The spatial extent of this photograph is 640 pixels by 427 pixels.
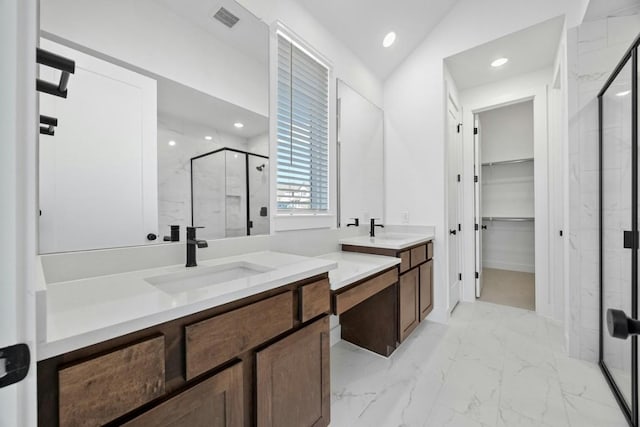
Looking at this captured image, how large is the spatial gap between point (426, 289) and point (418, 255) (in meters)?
0.39

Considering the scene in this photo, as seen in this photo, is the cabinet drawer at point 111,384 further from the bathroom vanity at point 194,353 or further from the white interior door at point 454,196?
the white interior door at point 454,196

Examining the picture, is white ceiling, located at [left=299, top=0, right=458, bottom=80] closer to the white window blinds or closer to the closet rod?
the white window blinds

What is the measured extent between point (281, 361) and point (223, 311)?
34cm

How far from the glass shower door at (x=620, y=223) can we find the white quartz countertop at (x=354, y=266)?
1.19 meters

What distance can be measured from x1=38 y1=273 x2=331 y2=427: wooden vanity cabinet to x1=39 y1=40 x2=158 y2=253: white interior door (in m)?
0.60

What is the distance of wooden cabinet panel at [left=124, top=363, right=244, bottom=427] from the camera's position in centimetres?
69

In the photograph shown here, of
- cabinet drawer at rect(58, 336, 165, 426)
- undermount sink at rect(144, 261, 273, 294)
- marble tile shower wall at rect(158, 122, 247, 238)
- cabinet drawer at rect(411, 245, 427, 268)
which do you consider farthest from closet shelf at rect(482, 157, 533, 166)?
cabinet drawer at rect(58, 336, 165, 426)

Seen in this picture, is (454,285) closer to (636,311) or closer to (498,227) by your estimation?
(636,311)

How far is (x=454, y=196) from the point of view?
3041 mm

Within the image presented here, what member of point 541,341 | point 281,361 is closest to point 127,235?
point 281,361

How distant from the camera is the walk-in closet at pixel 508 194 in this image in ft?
14.3

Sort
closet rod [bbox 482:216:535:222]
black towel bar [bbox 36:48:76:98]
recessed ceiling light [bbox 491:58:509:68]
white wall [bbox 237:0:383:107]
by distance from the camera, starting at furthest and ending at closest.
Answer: closet rod [bbox 482:216:535:222] → recessed ceiling light [bbox 491:58:509:68] → white wall [bbox 237:0:383:107] → black towel bar [bbox 36:48:76:98]

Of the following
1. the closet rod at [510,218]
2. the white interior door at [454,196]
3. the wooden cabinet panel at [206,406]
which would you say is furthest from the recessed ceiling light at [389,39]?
the closet rod at [510,218]

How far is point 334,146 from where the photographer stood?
7.34 ft
